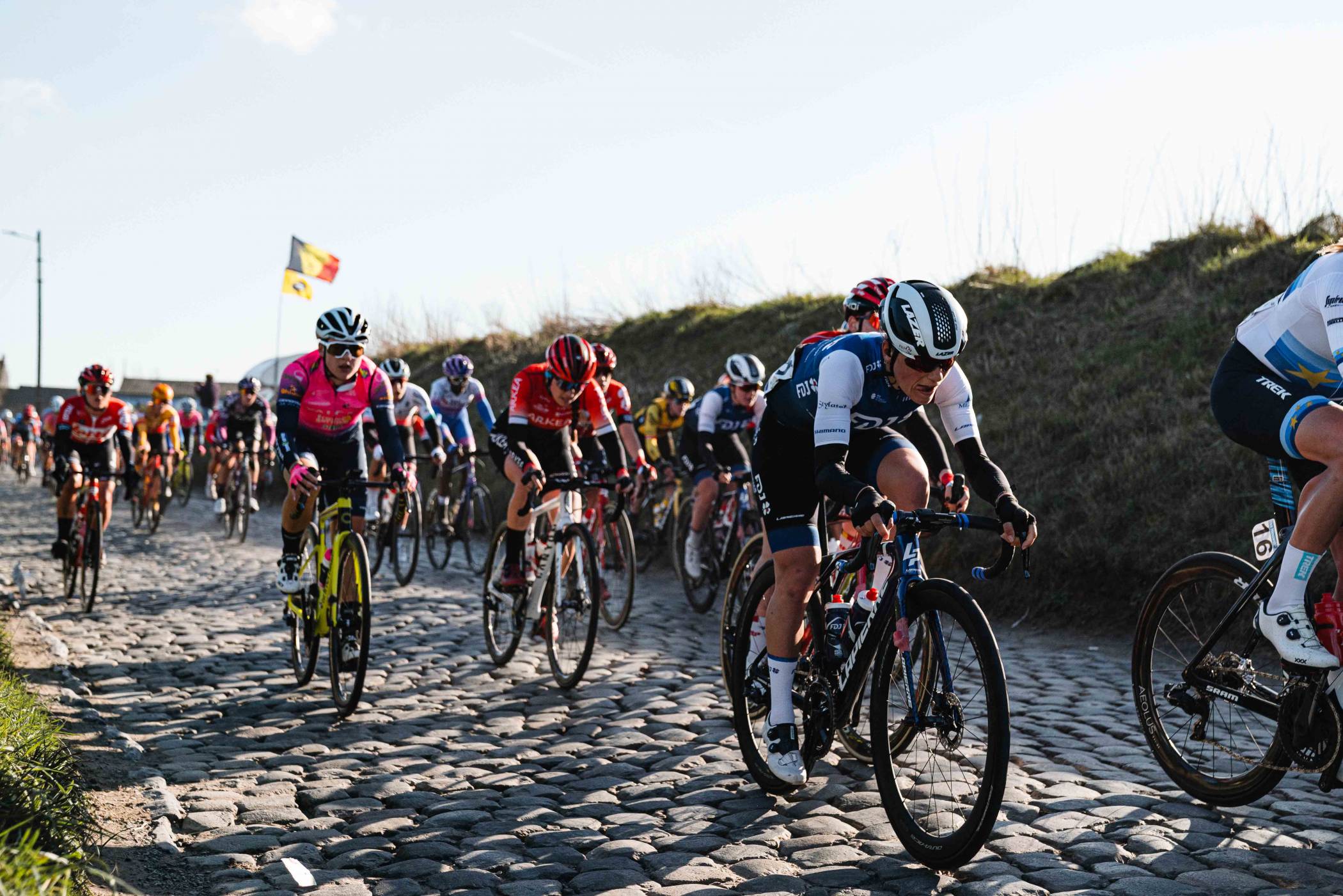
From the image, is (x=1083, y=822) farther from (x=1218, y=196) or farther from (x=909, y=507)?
(x=1218, y=196)

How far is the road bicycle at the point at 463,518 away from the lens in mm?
13781

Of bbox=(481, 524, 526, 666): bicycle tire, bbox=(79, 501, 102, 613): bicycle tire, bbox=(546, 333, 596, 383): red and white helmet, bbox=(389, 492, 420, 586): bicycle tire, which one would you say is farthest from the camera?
bbox=(389, 492, 420, 586): bicycle tire

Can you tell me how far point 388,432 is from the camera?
7.91 m

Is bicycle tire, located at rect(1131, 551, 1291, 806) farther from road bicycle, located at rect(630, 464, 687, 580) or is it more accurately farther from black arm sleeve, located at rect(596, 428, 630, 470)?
road bicycle, located at rect(630, 464, 687, 580)

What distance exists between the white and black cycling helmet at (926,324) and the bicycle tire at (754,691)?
50.9 inches

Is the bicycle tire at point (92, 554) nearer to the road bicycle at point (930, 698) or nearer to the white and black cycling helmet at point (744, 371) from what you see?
the white and black cycling helmet at point (744, 371)

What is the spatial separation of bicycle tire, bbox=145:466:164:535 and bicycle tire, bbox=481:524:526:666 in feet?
39.6

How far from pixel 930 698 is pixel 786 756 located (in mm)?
874

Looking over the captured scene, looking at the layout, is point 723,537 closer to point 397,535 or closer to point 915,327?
point 397,535

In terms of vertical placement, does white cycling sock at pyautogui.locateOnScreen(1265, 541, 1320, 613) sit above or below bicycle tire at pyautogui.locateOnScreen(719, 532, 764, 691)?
above

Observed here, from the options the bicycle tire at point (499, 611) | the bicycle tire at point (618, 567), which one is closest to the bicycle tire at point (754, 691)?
the bicycle tire at point (499, 611)

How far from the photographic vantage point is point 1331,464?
13.7 ft

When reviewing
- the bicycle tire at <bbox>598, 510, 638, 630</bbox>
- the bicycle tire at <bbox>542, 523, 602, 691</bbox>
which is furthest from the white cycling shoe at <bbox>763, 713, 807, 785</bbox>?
the bicycle tire at <bbox>598, 510, 638, 630</bbox>

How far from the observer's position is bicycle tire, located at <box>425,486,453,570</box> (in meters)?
13.9
